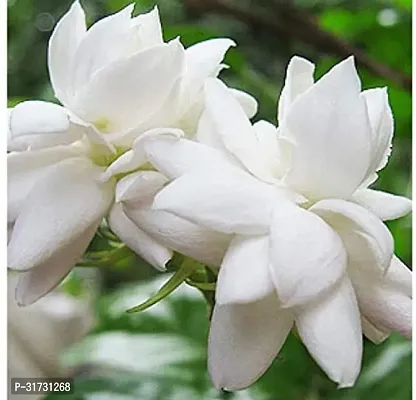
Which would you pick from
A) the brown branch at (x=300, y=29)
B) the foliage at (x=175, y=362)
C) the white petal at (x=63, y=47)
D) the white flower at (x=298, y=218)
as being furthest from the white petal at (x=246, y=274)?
the brown branch at (x=300, y=29)

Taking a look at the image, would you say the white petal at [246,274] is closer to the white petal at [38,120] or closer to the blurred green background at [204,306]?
the white petal at [38,120]

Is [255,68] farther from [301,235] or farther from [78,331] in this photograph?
[301,235]

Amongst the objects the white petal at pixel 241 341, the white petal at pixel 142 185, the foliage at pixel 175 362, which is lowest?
the foliage at pixel 175 362

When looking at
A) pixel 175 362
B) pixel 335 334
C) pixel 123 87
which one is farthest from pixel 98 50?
pixel 175 362

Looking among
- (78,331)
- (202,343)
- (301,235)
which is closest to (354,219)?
(301,235)

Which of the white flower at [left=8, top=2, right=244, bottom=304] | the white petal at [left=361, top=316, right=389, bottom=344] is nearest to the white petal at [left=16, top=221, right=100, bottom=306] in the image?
the white flower at [left=8, top=2, right=244, bottom=304]

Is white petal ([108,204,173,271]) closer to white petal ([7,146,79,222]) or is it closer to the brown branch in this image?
white petal ([7,146,79,222])
